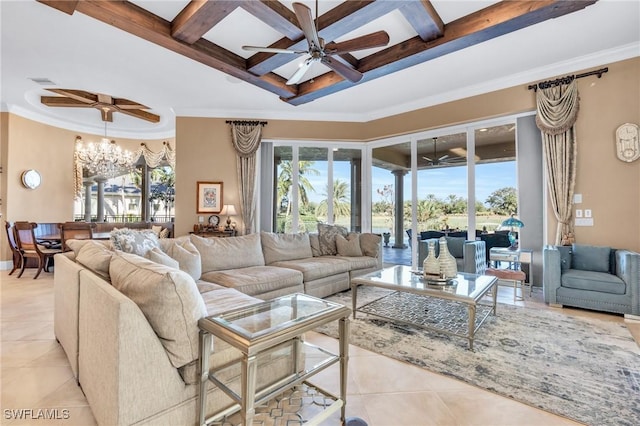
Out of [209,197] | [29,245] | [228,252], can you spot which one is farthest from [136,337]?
[29,245]

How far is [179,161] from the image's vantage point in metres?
5.82

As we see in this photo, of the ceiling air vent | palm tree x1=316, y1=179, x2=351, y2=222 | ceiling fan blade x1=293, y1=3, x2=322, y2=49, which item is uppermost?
the ceiling air vent

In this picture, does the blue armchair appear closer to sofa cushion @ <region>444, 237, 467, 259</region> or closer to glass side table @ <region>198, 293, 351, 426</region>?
sofa cushion @ <region>444, 237, 467, 259</region>

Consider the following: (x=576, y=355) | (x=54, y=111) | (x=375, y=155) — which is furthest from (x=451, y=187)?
(x=54, y=111)

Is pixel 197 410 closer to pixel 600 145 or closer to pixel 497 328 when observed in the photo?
pixel 497 328

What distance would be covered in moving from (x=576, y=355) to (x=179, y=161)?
6335mm

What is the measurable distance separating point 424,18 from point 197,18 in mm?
2297

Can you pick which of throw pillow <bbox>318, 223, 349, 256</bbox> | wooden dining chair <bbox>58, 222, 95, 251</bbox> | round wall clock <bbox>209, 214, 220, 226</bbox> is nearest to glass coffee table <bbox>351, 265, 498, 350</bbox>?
throw pillow <bbox>318, 223, 349, 256</bbox>

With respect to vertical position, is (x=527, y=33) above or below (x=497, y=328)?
above

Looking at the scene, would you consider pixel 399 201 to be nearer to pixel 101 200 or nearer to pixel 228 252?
pixel 228 252

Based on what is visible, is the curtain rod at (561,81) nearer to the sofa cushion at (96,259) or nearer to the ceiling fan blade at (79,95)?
the sofa cushion at (96,259)

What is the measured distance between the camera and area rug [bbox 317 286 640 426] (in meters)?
1.85

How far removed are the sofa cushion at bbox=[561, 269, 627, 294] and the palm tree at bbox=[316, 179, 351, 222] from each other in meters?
3.75

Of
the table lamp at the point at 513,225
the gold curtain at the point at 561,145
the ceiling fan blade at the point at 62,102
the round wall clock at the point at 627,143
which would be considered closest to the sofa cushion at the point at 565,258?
the gold curtain at the point at 561,145
